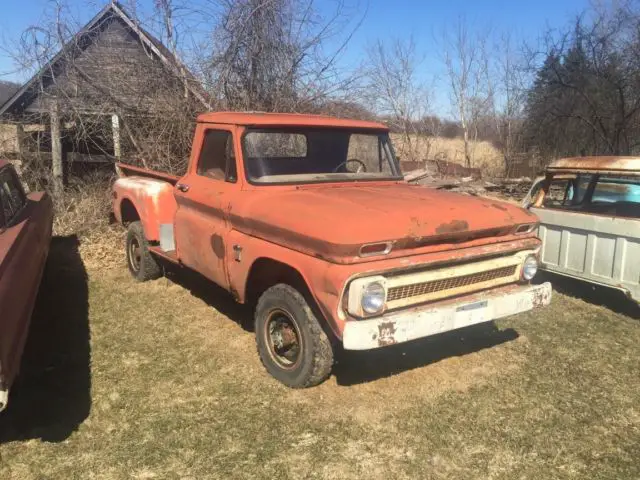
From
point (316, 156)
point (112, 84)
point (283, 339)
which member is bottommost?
point (283, 339)

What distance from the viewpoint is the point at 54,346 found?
4445 millimetres

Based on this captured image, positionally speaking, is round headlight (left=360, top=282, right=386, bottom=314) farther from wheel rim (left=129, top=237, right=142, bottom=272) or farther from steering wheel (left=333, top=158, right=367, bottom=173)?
wheel rim (left=129, top=237, right=142, bottom=272)

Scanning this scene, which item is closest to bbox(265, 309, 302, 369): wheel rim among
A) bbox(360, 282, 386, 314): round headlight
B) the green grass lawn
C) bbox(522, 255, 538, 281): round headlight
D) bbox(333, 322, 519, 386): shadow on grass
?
the green grass lawn

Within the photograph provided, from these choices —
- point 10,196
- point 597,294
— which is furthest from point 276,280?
point 597,294

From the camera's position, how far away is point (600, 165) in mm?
5430

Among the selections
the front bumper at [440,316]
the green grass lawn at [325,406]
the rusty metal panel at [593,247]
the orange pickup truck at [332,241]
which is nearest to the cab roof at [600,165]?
the rusty metal panel at [593,247]

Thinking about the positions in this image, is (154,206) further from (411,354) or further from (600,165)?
(600,165)

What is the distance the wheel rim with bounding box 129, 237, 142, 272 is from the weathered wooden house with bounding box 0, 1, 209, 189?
10.7 feet

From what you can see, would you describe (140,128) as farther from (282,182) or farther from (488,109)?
(488,109)

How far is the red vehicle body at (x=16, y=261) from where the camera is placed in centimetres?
305

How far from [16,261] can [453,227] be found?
3.06 m

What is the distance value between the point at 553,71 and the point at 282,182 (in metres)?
14.1

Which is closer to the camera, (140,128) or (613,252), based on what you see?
(613,252)

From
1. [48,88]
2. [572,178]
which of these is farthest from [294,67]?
[572,178]
